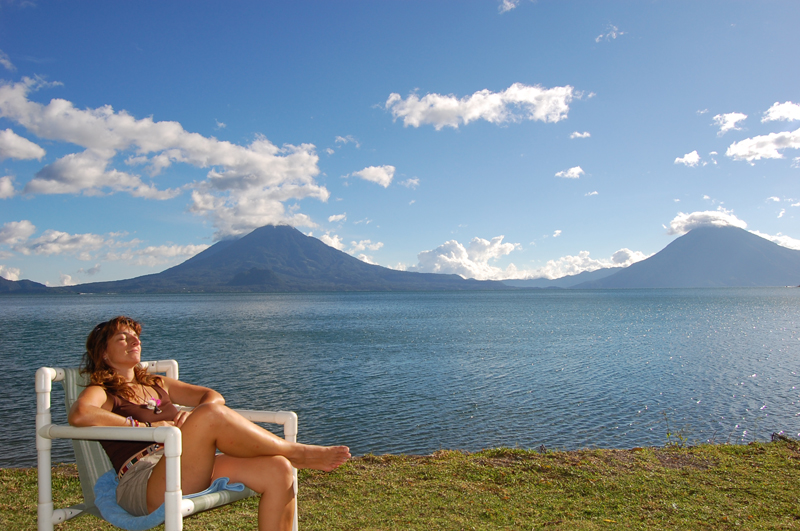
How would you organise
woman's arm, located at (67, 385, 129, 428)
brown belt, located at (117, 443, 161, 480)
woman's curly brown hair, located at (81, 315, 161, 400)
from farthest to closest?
woman's curly brown hair, located at (81, 315, 161, 400) < brown belt, located at (117, 443, 161, 480) < woman's arm, located at (67, 385, 129, 428)

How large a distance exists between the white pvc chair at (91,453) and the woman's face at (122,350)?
26 cm

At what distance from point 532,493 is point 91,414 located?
3650 mm

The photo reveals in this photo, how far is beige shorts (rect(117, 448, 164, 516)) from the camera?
9.07ft

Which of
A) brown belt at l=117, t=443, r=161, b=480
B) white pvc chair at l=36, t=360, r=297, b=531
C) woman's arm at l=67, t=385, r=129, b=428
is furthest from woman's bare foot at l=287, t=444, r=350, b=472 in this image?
woman's arm at l=67, t=385, r=129, b=428

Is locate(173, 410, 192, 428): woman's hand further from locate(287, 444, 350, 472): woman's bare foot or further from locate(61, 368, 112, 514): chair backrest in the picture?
locate(287, 444, 350, 472): woman's bare foot

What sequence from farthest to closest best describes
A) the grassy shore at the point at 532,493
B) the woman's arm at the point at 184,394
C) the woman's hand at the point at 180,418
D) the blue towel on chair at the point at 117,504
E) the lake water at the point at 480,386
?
the lake water at the point at 480,386 → the grassy shore at the point at 532,493 → the woman's arm at the point at 184,394 → the woman's hand at the point at 180,418 → the blue towel on chair at the point at 117,504

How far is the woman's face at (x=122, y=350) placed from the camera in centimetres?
335

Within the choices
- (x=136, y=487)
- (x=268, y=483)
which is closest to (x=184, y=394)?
(x=136, y=487)

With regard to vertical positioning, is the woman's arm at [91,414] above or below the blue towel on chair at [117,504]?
above

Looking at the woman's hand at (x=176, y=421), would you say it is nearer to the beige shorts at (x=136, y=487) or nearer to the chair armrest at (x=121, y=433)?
the beige shorts at (x=136, y=487)

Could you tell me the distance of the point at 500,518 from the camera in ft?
13.1

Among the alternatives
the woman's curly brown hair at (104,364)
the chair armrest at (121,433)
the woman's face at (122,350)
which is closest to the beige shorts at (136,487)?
the chair armrest at (121,433)

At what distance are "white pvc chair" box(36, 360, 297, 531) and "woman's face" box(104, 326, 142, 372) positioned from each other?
255 millimetres

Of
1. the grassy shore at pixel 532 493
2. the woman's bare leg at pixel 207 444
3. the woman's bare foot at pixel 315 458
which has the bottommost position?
the grassy shore at pixel 532 493
